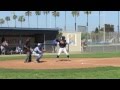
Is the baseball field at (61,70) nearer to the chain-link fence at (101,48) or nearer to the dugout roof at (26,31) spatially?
the dugout roof at (26,31)

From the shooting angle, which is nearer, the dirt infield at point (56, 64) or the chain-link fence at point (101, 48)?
the dirt infield at point (56, 64)

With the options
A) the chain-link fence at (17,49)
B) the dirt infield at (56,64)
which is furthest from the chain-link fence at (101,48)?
the dirt infield at (56,64)

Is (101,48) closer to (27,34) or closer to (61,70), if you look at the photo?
(27,34)

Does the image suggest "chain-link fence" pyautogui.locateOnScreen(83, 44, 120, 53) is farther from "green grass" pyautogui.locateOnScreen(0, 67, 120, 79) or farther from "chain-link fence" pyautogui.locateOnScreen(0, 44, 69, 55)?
"green grass" pyautogui.locateOnScreen(0, 67, 120, 79)

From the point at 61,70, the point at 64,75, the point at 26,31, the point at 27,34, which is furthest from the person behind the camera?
the point at 27,34

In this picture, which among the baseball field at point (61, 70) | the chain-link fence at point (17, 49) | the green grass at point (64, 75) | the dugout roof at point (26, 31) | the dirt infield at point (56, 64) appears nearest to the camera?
the green grass at point (64, 75)

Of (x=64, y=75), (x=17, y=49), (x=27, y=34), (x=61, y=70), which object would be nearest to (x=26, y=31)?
(x=27, y=34)

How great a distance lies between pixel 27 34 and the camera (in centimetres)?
5622

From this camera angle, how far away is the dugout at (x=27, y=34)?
175 feet

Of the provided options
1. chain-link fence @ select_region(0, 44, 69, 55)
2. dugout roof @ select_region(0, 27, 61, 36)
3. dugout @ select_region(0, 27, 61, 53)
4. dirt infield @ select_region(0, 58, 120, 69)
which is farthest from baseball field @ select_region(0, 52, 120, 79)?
dugout @ select_region(0, 27, 61, 53)

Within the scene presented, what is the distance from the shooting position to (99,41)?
60406mm

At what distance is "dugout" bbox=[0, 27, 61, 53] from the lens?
53.3 m
